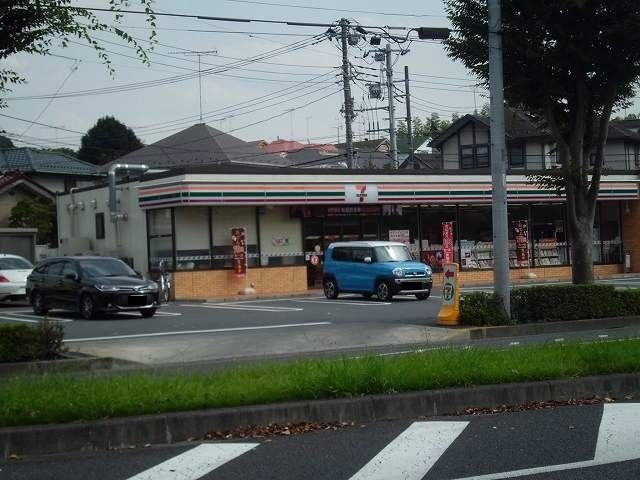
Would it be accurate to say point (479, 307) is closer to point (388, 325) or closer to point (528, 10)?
point (388, 325)

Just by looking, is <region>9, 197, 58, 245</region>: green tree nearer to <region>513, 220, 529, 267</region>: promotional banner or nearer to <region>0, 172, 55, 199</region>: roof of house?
<region>0, 172, 55, 199</region>: roof of house

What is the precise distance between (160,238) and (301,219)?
590 centimetres

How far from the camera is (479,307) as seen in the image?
58.8 ft

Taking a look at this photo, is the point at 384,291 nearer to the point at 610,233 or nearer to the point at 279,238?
the point at 279,238

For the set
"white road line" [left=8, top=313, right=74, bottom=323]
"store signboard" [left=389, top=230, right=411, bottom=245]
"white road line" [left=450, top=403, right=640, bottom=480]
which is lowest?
"white road line" [left=450, top=403, right=640, bottom=480]

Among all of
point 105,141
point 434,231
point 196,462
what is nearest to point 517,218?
point 434,231

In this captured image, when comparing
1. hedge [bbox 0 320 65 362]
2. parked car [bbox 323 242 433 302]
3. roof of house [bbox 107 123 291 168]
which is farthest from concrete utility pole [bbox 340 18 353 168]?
hedge [bbox 0 320 65 362]

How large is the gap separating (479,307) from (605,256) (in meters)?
27.1

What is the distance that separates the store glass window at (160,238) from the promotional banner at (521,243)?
53.2ft

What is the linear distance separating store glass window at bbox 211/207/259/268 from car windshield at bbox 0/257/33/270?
6.89m

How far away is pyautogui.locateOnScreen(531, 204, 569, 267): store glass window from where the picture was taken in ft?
135

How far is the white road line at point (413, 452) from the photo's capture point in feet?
22.4

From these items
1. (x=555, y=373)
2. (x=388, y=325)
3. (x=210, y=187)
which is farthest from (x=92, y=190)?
(x=555, y=373)

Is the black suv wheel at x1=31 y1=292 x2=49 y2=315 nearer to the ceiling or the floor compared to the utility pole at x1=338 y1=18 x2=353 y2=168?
nearer to the floor
